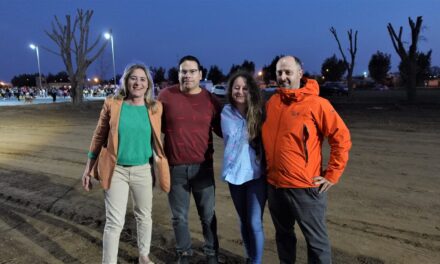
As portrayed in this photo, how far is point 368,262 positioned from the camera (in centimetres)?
416

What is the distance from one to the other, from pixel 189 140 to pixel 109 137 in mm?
688

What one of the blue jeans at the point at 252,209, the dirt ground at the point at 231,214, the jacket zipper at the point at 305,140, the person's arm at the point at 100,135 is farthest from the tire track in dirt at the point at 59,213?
the jacket zipper at the point at 305,140

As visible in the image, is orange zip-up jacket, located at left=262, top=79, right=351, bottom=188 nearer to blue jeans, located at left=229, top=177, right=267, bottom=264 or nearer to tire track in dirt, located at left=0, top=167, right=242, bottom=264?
blue jeans, located at left=229, top=177, right=267, bottom=264

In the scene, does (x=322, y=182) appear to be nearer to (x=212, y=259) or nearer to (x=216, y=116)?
(x=216, y=116)

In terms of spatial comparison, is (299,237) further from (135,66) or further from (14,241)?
(14,241)

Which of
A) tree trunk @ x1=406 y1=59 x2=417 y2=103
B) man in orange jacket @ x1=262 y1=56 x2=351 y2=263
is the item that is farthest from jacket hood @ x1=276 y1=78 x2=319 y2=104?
tree trunk @ x1=406 y1=59 x2=417 y2=103

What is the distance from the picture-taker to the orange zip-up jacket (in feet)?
9.86

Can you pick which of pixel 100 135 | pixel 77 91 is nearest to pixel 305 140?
pixel 100 135

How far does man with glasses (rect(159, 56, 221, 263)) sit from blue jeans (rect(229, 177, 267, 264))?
364mm

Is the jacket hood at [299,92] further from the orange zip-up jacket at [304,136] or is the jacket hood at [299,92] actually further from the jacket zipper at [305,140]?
the jacket zipper at [305,140]

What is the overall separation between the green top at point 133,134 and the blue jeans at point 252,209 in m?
0.84

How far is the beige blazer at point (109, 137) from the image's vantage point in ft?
11.8

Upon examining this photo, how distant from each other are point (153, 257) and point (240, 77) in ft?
6.94

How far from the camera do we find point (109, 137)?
3.64 metres
